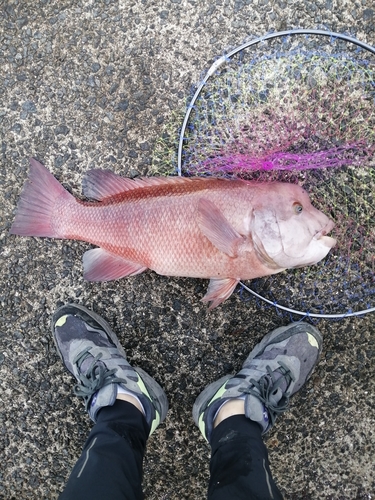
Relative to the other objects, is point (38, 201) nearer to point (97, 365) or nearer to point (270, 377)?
point (97, 365)

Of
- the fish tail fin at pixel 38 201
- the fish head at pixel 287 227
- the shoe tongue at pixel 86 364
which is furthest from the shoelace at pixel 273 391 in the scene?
the fish tail fin at pixel 38 201

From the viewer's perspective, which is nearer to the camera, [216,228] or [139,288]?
[216,228]

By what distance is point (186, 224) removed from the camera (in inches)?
76.0

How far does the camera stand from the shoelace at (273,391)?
2.14 metres

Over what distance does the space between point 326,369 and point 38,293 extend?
5.63 ft

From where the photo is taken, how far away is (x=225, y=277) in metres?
2.01

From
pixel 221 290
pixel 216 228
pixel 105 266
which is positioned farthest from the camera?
pixel 105 266

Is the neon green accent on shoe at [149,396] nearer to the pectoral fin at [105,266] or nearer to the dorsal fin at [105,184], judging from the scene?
the pectoral fin at [105,266]

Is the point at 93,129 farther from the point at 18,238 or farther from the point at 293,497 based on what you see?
the point at 293,497

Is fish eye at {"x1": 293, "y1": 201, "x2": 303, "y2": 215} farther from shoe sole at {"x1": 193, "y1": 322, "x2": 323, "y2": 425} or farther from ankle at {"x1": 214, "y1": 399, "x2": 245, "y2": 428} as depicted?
ankle at {"x1": 214, "y1": 399, "x2": 245, "y2": 428}

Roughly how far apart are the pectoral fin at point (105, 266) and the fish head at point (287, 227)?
0.64 meters

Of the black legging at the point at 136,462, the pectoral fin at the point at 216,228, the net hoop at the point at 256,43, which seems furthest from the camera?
the net hoop at the point at 256,43

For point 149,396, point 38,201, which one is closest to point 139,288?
point 149,396

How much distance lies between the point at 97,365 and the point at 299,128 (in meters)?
1.66
